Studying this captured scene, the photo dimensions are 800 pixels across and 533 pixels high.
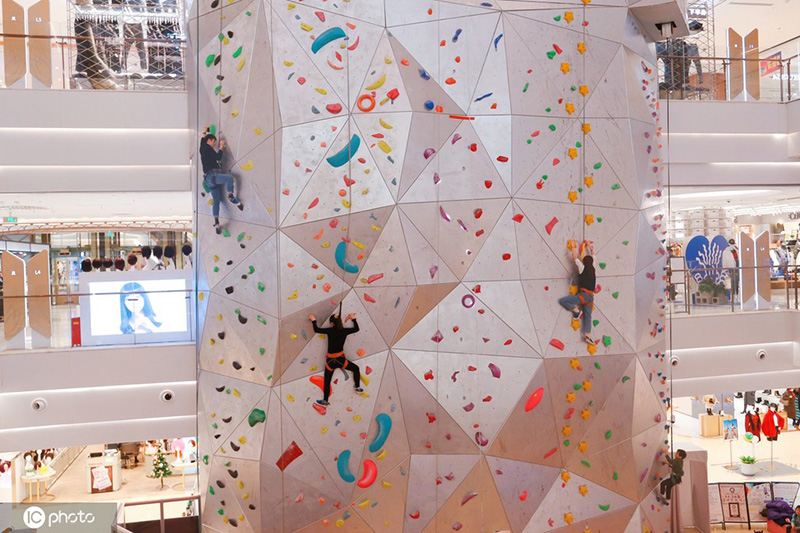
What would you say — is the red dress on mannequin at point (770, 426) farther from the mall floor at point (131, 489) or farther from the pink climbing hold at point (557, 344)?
the mall floor at point (131, 489)

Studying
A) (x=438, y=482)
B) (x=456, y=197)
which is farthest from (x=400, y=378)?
(x=456, y=197)

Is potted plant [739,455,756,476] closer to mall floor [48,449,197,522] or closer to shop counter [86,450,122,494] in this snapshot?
mall floor [48,449,197,522]

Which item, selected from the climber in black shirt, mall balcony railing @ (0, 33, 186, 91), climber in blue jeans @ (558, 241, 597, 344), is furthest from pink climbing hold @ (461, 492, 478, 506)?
mall balcony railing @ (0, 33, 186, 91)

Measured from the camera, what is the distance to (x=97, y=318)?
8.82 metres

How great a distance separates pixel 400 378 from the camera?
771 cm

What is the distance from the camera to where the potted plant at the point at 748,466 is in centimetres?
1323

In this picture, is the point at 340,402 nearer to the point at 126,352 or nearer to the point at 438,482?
the point at 438,482

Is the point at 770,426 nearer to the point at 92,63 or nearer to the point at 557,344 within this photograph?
the point at 557,344

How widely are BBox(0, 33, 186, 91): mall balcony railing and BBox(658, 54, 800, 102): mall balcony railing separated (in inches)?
289

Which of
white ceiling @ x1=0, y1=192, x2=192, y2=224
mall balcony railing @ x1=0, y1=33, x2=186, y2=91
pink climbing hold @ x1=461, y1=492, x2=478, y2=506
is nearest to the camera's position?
pink climbing hold @ x1=461, y1=492, x2=478, y2=506

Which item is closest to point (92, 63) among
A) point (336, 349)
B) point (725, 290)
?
point (336, 349)

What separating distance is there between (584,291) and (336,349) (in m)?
2.89

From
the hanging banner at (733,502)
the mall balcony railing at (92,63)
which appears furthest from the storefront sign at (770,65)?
the mall balcony railing at (92,63)

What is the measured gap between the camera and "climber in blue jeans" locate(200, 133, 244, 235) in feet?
25.3
